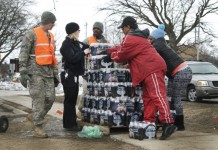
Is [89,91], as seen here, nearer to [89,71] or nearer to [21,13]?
[89,71]

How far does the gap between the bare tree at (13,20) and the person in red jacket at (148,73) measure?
23.5m

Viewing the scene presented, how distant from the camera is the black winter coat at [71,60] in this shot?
24.4ft

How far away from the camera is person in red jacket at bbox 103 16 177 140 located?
21.5 feet

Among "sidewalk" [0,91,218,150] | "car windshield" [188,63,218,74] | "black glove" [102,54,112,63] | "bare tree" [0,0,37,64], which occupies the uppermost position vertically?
"bare tree" [0,0,37,64]

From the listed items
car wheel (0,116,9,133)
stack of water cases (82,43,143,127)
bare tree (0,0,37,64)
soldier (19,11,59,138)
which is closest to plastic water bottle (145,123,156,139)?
stack of water cases (82,43,143,127)

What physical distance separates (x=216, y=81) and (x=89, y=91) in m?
8.73

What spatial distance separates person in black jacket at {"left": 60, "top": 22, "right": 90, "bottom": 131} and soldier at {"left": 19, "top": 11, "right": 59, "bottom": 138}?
1.10ft

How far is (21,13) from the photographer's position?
3036cm

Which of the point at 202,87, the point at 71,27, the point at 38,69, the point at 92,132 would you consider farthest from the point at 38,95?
the point at 202,87

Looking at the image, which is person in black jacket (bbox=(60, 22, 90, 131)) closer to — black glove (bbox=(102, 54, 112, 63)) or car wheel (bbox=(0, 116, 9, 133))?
black glove (bbox=(102, 54, 112, 63))

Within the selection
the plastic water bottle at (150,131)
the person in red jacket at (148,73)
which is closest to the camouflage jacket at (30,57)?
the person in red jacket at (148,73)

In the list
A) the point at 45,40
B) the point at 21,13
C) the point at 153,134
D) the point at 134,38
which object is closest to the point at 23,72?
the point at 45,40

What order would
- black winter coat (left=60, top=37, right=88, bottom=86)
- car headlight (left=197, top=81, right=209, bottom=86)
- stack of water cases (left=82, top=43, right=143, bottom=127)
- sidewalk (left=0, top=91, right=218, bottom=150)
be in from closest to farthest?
sidewalk (left=0, top=91, right=218, bottom=150)
stack of water cases (left=82, top=43, right=143, bottom=127)
black winter coat (left=60, top=37, right=88, bottom=86)
car headlight (left=197, top=81, right=209, bottom=86)

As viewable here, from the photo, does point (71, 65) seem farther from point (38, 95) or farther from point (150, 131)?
point (150, 131)
